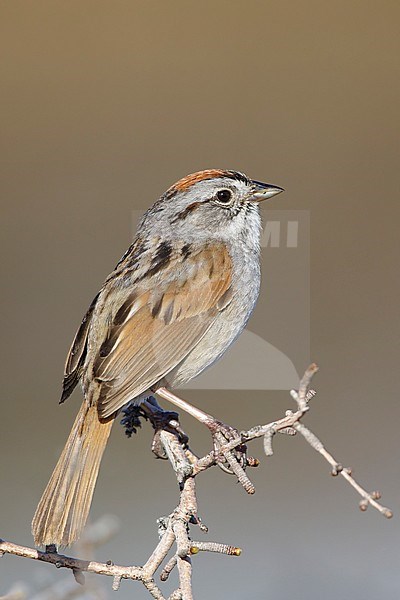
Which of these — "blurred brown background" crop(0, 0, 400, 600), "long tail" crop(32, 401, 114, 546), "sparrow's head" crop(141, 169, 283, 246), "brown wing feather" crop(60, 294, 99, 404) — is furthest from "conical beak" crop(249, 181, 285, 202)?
"blurred brown background" crop(0, 0, 400, 600)

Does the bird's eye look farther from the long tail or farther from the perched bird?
the long tail

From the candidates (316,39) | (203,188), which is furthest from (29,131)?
(203,188)

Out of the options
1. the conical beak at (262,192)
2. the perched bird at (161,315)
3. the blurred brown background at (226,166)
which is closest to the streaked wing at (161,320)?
the perched bird at (161,315)

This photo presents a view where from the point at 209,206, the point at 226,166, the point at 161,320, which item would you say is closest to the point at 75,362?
the point at 161,320

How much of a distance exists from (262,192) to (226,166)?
1553 mm

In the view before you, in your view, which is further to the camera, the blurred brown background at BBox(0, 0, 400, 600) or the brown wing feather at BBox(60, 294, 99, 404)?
the blurred brown background at BBox(0, 0, 400, 600)

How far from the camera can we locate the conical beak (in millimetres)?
1904

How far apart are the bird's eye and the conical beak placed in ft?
0.14

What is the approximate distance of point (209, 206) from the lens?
1911mm

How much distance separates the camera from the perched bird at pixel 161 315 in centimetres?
160

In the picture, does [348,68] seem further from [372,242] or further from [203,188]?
[203,188]

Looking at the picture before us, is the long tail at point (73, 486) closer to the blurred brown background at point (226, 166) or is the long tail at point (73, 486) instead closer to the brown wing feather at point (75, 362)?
the brown wing feather at point (75, 362)

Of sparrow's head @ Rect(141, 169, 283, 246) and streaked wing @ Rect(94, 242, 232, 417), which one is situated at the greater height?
sparrow's head @ Rect(141, 169, 283, 246)

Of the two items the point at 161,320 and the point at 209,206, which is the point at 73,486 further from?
the point at 209,206
